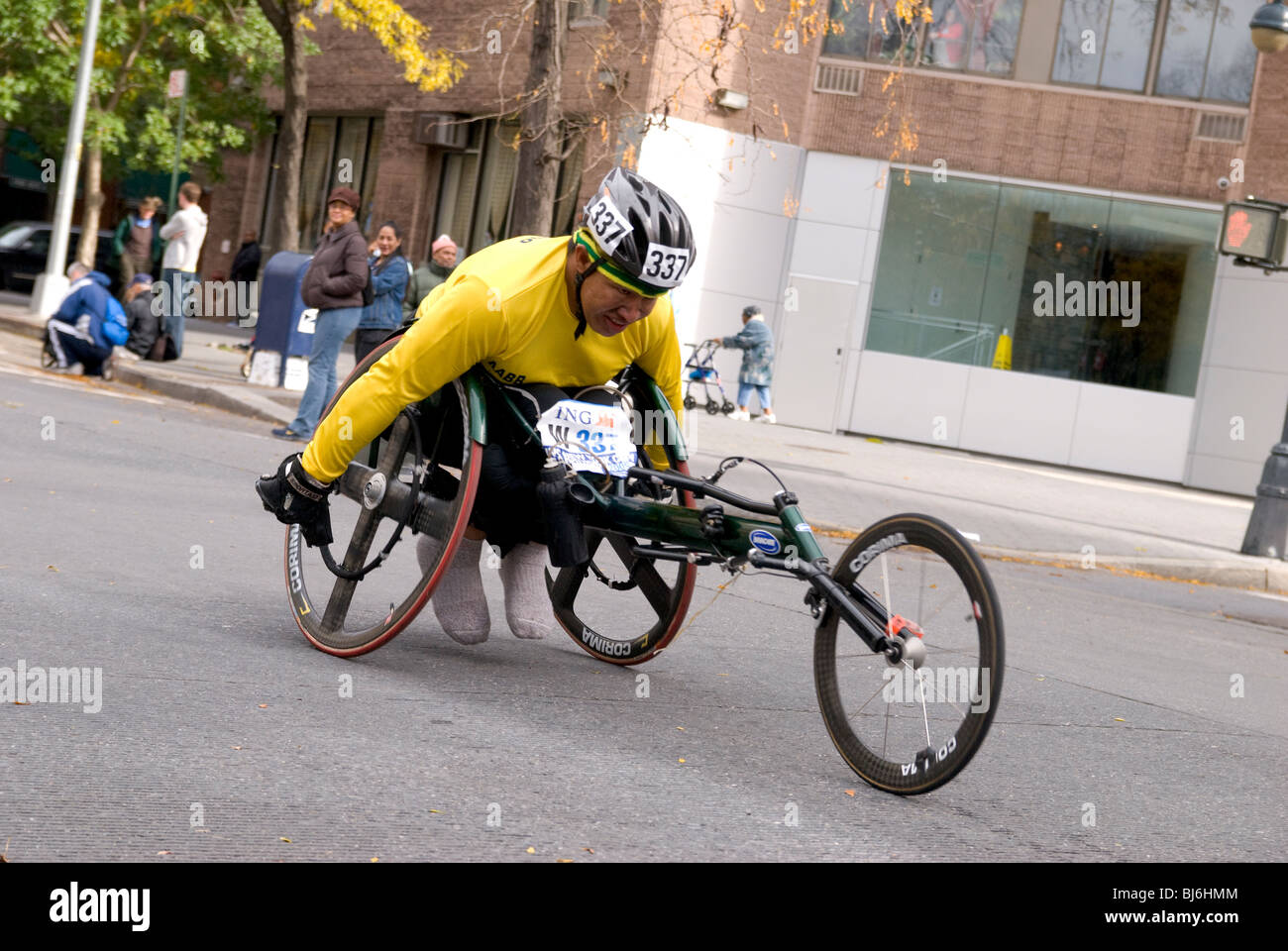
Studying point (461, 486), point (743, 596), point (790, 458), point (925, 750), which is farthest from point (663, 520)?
point (790, 458)

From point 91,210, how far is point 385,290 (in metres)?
15.0

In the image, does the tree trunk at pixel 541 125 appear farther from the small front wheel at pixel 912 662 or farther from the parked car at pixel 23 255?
the parked car at pixel 23 255

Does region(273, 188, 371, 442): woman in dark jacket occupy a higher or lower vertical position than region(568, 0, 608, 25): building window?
lower

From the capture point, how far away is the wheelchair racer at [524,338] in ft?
16.2

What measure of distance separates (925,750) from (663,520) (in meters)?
1.12

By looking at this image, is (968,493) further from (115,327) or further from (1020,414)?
(115,327)

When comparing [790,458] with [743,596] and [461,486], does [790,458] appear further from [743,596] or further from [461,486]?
[461,486]

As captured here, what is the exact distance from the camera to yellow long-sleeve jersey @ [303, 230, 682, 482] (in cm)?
497

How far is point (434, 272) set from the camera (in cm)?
1509

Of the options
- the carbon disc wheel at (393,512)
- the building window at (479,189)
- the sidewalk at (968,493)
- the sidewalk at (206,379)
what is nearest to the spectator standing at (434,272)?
the sidewalk at (206,379)

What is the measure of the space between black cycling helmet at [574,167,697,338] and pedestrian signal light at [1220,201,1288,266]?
10492 millimetres

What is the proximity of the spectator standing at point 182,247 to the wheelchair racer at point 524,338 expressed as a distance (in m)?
13.9

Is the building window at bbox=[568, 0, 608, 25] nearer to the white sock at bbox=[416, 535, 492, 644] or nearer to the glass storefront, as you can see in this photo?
the glass storefront

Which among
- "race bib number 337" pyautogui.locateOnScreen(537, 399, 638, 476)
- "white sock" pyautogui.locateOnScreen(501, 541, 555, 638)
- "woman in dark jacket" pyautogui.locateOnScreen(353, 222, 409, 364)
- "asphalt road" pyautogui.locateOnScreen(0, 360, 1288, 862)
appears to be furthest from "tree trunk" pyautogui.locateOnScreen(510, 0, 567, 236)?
"race bib number 337" pyautogui.locateOnScreen(537, 399, 638, 476)
